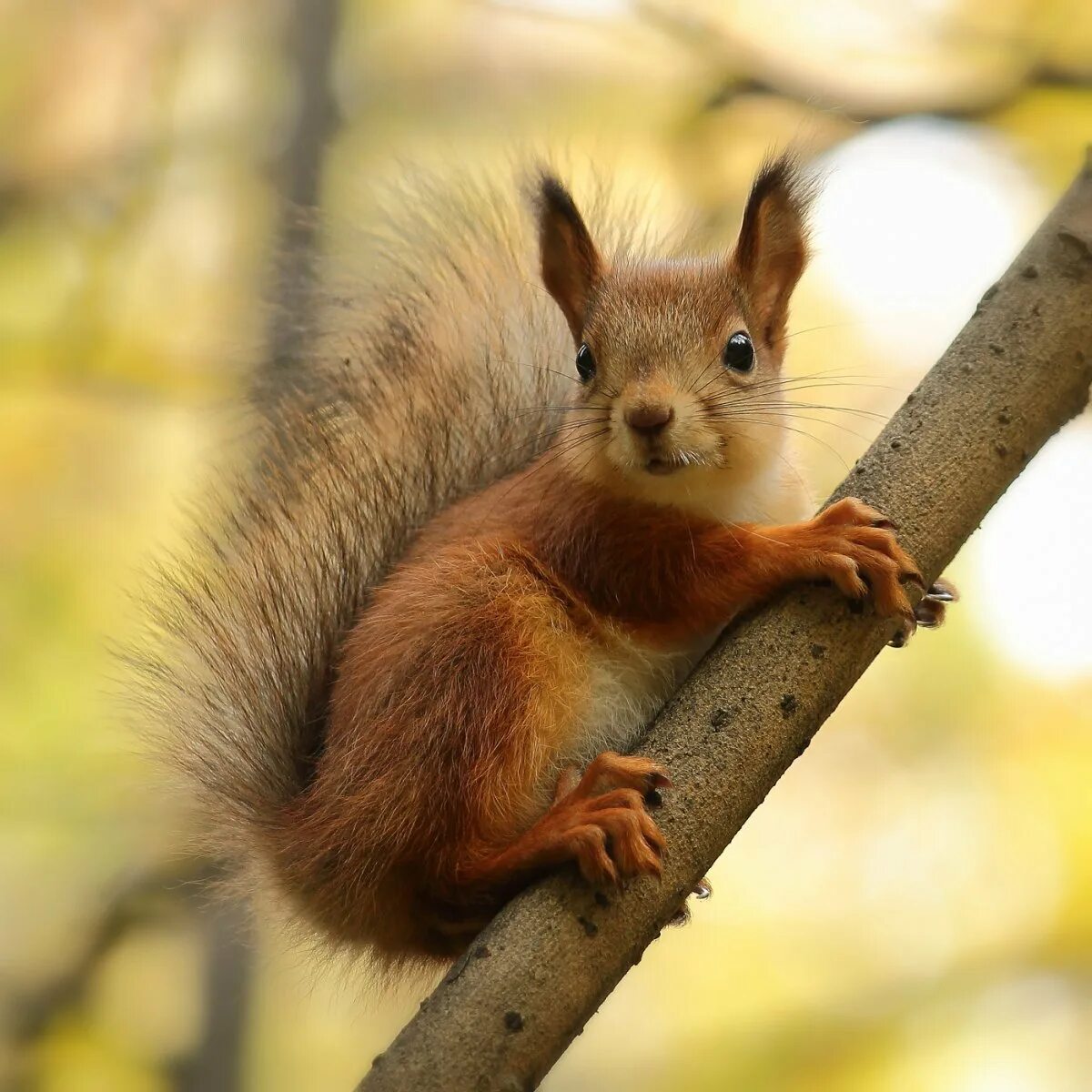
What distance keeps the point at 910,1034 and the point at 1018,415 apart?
3.57 metres

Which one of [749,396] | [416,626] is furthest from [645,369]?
[416,626]

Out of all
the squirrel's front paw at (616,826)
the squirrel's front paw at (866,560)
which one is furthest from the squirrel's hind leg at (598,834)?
the squirrel's front paw at (866,560)

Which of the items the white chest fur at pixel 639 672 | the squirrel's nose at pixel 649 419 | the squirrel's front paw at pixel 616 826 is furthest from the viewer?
the white chest fur at pixel 639 672

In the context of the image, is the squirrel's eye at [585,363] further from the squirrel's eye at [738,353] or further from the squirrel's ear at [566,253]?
the squirrel's eye at [738,353]

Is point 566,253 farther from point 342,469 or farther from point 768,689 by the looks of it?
point 768,689

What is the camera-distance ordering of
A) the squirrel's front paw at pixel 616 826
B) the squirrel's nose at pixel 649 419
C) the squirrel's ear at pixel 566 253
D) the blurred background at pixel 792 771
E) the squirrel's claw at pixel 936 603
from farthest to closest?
the blurred background at pixel 792 771, the squirrel's ear at pixel 566 253, the squirrel's claw at pixel 936 603, the squirrel's nose at pixel 649 419, the squirrel's front paw at pixel 616 826

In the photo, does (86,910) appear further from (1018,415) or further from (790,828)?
(1018,415)

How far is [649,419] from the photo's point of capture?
2.31 meters

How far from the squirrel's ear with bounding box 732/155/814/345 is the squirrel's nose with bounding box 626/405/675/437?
1.61 feet

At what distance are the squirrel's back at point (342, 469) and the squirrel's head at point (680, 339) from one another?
34 centimetres

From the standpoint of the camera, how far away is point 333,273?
11.1 feet

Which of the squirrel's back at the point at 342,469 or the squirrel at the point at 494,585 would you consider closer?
the squirrel at the point at 494,585

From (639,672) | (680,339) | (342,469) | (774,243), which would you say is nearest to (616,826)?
(639,672)

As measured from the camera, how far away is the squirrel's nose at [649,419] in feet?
7.57
